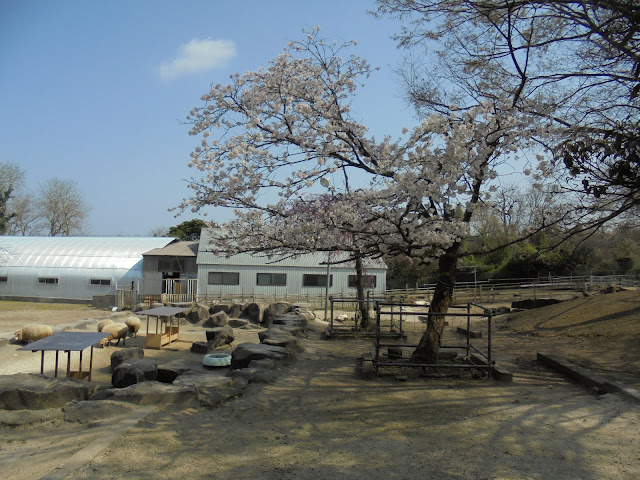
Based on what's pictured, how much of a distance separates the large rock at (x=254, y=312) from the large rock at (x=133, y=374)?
39.7 ft

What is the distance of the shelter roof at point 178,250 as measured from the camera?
33.5m

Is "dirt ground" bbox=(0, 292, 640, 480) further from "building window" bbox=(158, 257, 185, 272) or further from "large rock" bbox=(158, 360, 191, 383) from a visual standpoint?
"building window" bbox=(158, 257, 185, 272)

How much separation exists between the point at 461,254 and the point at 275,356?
3839 millimetres

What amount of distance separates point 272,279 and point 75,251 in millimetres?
13763

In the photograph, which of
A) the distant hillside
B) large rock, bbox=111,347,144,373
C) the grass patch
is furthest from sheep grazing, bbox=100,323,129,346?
the grass patch

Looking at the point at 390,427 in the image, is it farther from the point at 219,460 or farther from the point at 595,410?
the point at 595,410

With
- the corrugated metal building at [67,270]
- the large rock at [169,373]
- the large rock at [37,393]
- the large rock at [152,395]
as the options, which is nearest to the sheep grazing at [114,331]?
the large rock at [169,373]

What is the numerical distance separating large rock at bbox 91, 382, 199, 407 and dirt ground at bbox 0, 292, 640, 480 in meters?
0.23

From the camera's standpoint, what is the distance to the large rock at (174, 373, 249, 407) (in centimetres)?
675

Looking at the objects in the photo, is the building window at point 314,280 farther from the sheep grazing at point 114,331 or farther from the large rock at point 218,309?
the sheep grazing at point 114,331

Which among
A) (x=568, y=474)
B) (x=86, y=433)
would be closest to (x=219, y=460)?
(x=86, y=433)

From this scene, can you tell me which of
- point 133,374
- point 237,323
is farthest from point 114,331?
A: point 133,374

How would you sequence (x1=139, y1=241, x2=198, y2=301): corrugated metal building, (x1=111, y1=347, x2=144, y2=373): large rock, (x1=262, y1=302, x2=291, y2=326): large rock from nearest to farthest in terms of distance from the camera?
(x1=111, y1=347, x2=144, y2=373): large rock < (x1=262, y1=302, x2=291, y2=326): large rock < (x1=139, y1=241, x2=198, y2=301): corrugated metal building

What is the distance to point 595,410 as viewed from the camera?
260 inches
